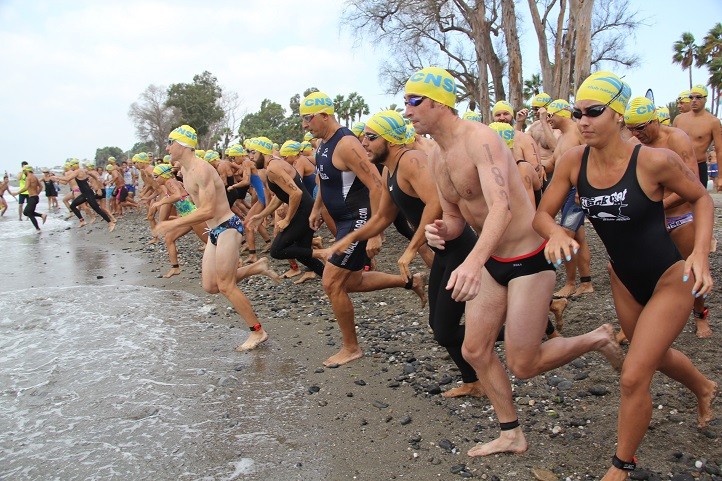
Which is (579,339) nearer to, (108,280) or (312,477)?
(312,477)

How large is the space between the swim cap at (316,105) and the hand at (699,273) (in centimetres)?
337

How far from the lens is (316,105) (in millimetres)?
5273

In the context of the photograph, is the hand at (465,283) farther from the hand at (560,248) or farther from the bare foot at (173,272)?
the bare foot at (173,272)

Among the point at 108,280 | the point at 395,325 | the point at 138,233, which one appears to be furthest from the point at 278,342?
the point at 138,233

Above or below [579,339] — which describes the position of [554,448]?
below

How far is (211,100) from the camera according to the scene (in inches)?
1921

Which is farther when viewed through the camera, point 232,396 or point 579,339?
point 232,396

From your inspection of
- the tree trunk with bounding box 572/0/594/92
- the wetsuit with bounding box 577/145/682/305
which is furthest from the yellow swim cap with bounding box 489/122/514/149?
the tree trunk with bounding box 572/0/594/92

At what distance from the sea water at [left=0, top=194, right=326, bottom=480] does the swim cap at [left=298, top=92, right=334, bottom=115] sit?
2.29 metres

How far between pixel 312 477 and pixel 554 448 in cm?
142

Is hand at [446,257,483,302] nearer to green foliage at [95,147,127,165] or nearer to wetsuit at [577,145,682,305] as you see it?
wetsuit at [577,145,682,305]

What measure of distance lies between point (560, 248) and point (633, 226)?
1.41ft

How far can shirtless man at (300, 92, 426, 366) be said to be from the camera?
5047 mm

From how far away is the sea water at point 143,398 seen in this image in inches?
143
